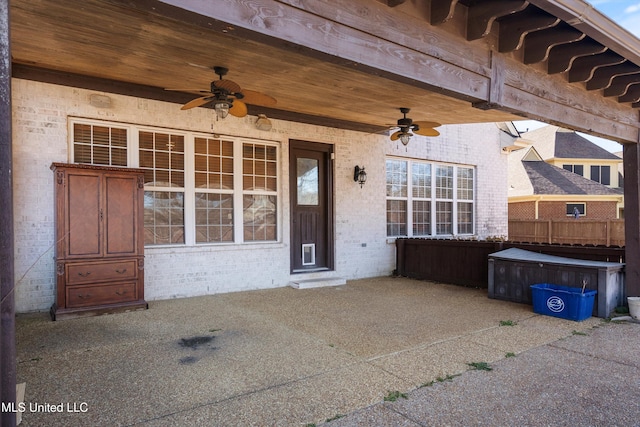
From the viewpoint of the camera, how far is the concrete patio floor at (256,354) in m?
2.74

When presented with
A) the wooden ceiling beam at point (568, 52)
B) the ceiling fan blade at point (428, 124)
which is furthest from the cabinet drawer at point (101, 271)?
the wooden ceiling beam at point (568, 52)

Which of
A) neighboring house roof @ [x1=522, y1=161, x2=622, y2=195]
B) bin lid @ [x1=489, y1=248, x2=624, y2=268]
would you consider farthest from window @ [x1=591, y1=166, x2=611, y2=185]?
bin lid @ [x1=489, y1=248, x2=624, y2=268]

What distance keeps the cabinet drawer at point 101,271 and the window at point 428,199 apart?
5.42m

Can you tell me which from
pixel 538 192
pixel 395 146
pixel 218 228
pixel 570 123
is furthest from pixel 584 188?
pixel 218 228

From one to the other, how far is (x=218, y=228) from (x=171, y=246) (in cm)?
84

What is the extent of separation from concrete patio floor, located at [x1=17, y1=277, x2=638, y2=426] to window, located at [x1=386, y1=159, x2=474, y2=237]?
328 cm

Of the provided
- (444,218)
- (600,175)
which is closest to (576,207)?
(600,175)

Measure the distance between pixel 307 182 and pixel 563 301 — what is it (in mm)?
4647

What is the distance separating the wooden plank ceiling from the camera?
2.55 metres

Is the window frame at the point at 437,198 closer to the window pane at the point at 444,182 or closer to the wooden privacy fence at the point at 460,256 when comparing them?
the window pane at the point at 444,182

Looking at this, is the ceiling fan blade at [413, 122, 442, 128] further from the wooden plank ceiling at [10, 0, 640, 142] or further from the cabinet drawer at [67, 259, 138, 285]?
the cabinet drawer at [67, 259, 138, 285]

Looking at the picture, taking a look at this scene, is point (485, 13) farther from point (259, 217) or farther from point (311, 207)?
point (311, 207)

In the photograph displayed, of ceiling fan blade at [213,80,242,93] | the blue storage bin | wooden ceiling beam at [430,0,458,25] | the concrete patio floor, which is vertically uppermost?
wooden ceiling beam at [430,0,458,25]

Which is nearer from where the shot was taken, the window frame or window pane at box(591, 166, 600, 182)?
the window frame
